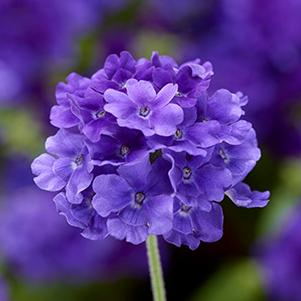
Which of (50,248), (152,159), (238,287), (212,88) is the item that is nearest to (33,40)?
(212,88)

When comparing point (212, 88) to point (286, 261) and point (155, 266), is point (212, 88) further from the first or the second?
point (155, 266)

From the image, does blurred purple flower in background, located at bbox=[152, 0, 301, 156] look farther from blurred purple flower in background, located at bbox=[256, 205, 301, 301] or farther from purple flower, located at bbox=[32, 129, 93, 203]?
purple flower, located at bbox=[32, 129, 93, 203]

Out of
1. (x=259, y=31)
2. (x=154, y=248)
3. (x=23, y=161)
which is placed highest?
(x=259, y=31)

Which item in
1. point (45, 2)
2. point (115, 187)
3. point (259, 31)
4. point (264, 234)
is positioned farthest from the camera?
point (45, 2)

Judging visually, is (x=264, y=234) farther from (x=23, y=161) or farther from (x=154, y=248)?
(x=154, y=248)

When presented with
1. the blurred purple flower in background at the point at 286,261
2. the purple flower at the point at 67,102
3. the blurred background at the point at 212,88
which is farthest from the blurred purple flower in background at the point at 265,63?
the purple flower at the point at 67,102

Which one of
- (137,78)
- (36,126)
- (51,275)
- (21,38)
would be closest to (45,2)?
(21,38)

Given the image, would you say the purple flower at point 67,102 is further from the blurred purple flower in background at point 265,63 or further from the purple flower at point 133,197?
the blurred purple flower in background at point 265,63
